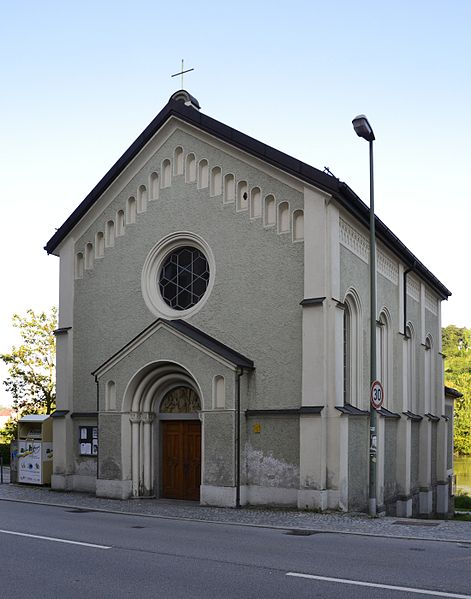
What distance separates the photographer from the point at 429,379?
95.0ft

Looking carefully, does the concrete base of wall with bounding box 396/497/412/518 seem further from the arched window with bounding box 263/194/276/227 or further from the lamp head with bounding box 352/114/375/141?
the lamp head with bounding box 352/114/375/141

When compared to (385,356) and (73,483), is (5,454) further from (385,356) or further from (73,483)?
(385,356)

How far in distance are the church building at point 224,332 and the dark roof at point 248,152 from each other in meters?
0.04

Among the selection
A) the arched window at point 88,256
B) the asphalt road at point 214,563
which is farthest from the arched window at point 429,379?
the asphalt road at point 214,563

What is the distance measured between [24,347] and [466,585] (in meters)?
28.4

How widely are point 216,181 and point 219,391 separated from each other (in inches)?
216

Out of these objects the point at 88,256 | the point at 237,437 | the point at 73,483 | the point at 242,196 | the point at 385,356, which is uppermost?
the point at 242,196

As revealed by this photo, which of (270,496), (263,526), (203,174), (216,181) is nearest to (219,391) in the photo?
(270,496)

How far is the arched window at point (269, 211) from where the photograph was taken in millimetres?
18219

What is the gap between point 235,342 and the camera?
18.4 m

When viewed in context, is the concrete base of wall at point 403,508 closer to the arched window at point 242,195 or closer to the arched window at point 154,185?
the arched window at point 242,195

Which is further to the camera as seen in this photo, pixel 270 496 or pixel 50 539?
pixel 270 496

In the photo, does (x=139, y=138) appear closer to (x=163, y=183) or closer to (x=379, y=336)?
(x=163, y=183)

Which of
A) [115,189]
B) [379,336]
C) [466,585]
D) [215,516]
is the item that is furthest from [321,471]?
[115,189]
